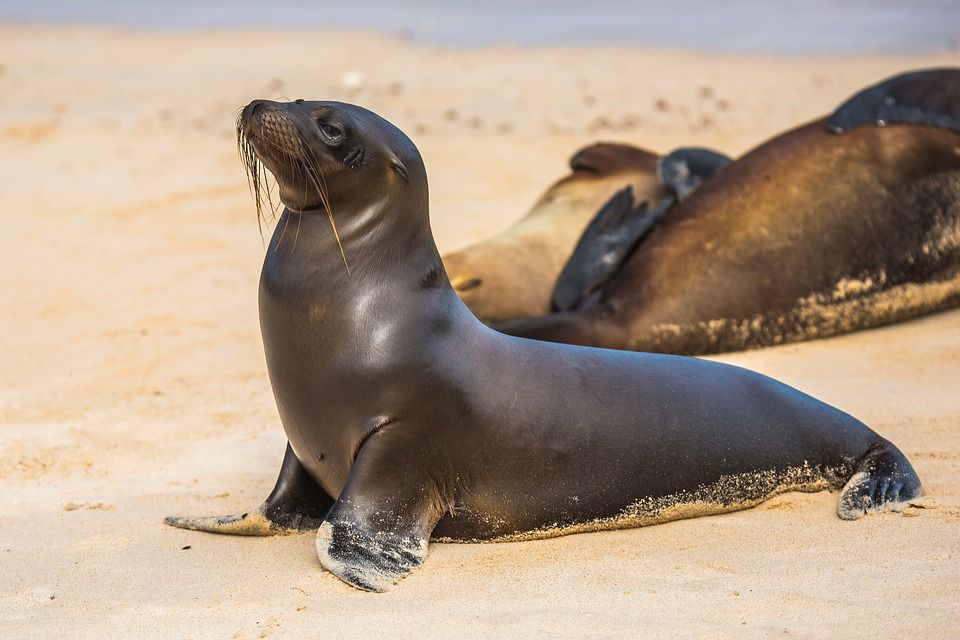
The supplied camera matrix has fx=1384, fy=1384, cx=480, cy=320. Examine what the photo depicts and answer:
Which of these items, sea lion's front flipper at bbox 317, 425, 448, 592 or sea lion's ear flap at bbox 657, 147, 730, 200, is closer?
sea lion's front flipper at bbox 317, 425, 448, 592

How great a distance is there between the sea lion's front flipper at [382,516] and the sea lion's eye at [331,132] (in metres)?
0.79

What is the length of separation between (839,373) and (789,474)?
1.68 meters

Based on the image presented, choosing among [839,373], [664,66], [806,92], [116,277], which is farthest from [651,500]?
[664,66]

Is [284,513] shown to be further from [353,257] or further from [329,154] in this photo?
[329,154]

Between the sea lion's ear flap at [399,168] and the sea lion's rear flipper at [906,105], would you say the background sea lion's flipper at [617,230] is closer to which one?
the sea lion's rear flipper at [906,105]

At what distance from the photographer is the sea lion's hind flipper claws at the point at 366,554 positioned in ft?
11.0

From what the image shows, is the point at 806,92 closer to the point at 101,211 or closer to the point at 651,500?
the point at 101,211

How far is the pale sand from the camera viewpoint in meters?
3.15

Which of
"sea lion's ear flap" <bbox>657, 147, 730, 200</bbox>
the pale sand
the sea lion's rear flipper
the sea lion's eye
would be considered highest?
the sea lion's eye

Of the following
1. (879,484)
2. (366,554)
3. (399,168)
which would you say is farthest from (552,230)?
(366,554)

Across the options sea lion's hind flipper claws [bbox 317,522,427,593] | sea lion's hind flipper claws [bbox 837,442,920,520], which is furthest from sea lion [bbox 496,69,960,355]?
sea lion's hind flipper claws [bbox 317,522,427,593]

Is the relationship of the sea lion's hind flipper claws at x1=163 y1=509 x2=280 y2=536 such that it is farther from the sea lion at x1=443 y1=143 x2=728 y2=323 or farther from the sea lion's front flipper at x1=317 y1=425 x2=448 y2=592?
the sea lion at x1=443 y1=143 x2=728 y2=323

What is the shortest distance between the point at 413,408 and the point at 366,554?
41 centimetres

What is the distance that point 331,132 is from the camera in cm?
372
